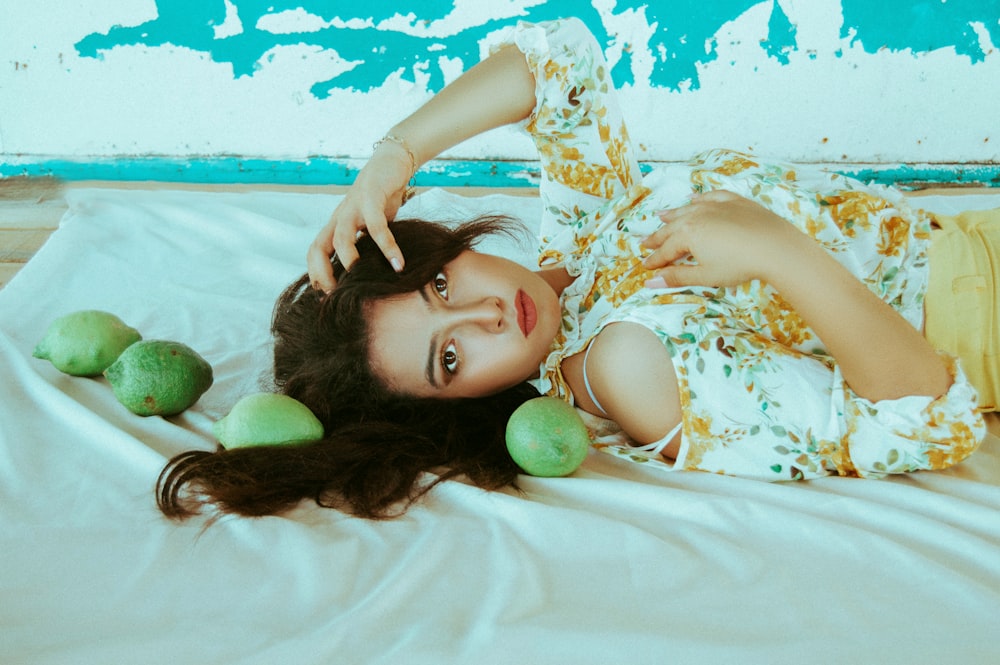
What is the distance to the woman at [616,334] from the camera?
82 centimetres

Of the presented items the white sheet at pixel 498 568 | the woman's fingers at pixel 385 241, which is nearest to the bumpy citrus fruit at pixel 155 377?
the white sheet at pixel 498 568

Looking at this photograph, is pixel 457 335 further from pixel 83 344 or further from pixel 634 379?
pixel 83 344

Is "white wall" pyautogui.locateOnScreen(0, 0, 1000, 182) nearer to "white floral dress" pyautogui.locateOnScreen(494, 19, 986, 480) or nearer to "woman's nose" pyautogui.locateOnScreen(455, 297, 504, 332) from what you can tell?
"white floral dress" pyautogui.locateOnScreen(494, 19, 986, 480)

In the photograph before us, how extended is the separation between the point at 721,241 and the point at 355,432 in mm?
446

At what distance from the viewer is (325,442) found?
2.95 feet

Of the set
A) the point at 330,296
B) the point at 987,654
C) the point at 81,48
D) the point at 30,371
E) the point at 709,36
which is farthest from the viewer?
the point at 81,48

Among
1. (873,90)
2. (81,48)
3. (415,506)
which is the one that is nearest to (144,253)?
(81,48)

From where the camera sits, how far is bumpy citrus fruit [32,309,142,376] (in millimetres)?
1072

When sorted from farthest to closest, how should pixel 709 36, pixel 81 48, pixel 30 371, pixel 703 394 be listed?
1. pixel 81 48
2. pixel 709 36
3. pixel 30 371
4. pixel 703 394

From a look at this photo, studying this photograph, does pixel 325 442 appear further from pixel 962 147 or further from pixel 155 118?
pixel 962 147

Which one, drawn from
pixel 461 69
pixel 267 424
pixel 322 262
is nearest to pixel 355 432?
pixel 267 424

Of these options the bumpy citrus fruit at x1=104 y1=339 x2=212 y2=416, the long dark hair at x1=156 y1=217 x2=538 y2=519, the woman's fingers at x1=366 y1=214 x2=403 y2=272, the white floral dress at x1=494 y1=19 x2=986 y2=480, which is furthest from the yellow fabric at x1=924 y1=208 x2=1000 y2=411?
the bumpy citrus fruit at x1=104 y1=339 x2=212 y2=416

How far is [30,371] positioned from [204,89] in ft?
3.74

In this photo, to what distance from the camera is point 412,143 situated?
105 cm
